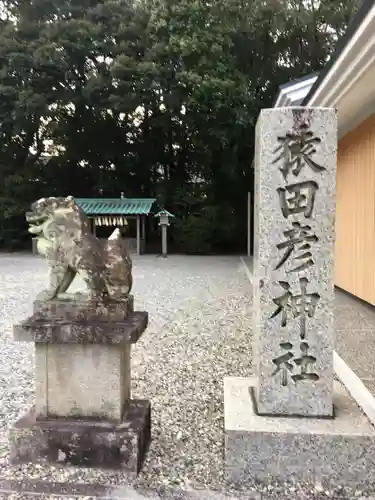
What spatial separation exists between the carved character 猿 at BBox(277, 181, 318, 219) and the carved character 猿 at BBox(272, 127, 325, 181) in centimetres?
7

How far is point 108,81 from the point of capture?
1916 centimetres

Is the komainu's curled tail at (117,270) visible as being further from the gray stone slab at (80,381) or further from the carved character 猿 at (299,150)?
the carved character 猿 at (299,150)

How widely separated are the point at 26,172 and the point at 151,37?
28.8 feet

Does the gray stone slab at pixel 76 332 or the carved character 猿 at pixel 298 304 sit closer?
the gray stone slab at pixel 76 332

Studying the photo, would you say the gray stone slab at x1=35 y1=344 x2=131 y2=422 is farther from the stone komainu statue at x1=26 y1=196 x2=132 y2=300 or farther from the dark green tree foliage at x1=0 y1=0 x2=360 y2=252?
the dark green tree foliage at x1=0 y1=0 x2=360 y2=252

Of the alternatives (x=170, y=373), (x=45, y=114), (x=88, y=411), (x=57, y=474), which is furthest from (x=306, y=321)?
(x=45, y=114)

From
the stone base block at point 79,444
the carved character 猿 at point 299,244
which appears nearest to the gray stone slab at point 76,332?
the stone base block at point 79,444

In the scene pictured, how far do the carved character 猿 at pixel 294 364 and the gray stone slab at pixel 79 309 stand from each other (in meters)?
0.97

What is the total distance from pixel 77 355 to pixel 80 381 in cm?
15

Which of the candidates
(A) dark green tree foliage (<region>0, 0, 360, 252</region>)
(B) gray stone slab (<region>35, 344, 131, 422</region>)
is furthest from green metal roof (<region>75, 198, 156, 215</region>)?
(B) gray stone slab (<region>35, 344, 131, 422</region>)

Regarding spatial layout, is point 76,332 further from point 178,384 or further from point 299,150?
point 178,384

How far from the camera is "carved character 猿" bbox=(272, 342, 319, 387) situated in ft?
8.55

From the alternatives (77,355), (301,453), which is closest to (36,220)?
(77,355)

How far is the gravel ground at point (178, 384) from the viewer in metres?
2.43
